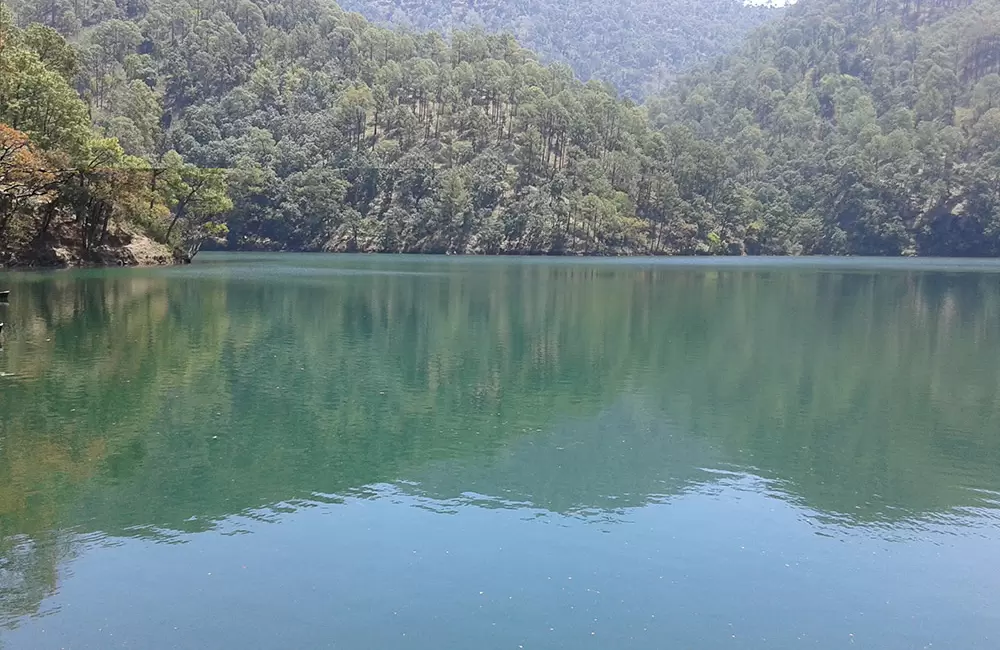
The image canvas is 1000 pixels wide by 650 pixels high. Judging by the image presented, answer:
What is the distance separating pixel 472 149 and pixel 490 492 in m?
125

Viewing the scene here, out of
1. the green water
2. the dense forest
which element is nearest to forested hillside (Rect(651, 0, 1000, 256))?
the dense forest

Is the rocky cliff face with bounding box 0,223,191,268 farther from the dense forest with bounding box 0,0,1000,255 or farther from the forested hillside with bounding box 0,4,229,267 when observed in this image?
the dense forest with bounding box 0,0,1000,255

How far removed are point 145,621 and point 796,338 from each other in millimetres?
26997

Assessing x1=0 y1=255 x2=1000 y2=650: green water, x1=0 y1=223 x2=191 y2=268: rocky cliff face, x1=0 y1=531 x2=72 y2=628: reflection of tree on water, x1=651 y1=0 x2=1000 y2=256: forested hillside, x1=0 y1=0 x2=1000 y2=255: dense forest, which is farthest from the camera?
x1=651 y1=0 x2=1000 y2=256: forested hillside

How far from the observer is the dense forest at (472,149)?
4783 inches

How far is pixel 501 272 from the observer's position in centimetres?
7225

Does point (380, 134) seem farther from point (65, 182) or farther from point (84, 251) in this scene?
point (65, 182)

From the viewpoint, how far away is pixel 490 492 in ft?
42.3

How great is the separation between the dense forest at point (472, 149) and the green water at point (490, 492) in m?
89.9

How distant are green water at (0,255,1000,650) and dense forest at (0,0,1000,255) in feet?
295

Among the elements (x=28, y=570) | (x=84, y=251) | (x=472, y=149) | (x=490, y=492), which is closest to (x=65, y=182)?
(x=84, y=251)

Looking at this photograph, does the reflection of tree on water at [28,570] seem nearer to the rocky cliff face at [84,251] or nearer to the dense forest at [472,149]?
the rocky cliff face at [84,251]

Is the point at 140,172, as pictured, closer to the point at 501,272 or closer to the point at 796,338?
the point at 501,272

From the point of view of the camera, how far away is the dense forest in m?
122
